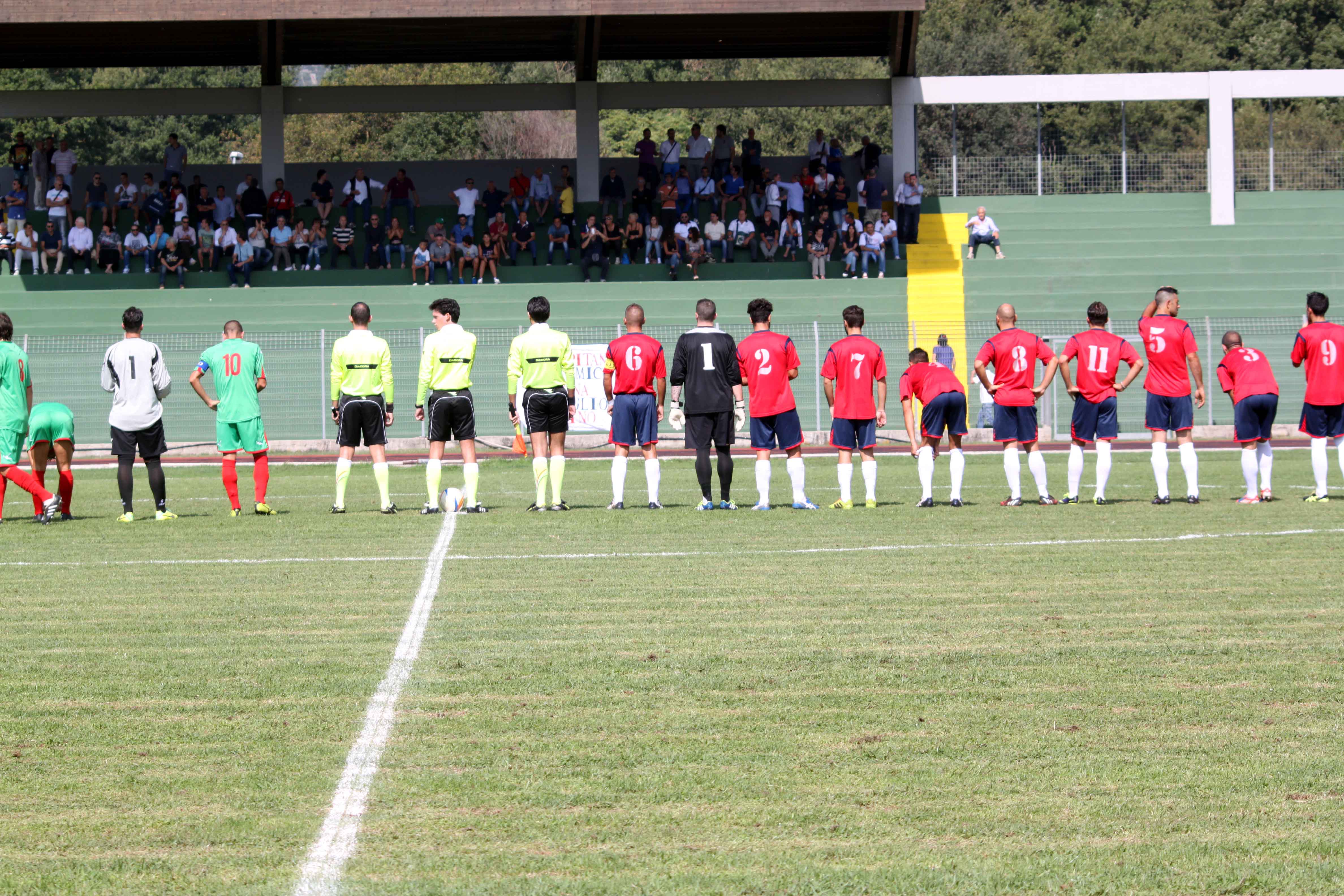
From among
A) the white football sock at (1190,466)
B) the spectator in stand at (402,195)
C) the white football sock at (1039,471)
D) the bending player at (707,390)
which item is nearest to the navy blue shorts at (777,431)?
the bending player at (707,390)

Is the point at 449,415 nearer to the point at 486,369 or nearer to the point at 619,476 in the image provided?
the point at 619,476

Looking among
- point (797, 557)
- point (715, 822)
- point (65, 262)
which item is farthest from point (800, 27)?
point (715, 822)

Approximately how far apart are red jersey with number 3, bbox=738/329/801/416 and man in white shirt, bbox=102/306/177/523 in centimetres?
562

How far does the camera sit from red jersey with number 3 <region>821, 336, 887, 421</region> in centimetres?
1430

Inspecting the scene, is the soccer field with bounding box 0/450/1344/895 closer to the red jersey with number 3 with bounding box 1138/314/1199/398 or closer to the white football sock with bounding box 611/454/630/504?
the white football sock with bounding box 611/454/630/504

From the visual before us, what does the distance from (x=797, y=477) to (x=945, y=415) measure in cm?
172

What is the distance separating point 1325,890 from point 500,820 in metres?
2.37

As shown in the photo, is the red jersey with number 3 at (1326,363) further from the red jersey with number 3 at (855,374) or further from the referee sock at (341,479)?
the referee sock at (341,479)

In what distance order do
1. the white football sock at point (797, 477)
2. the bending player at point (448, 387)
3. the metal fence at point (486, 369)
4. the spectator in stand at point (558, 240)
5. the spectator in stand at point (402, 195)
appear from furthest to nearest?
the spectator in stand at point (402, 195), the spectator in stand at point (558, 240), the metal fence at point (486, 369), the white football sock at point (797, 477), the bending player at point (448, 387)

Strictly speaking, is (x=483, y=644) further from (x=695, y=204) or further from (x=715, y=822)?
(x=695, y=204)

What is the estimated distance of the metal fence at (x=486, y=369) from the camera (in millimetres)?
27953

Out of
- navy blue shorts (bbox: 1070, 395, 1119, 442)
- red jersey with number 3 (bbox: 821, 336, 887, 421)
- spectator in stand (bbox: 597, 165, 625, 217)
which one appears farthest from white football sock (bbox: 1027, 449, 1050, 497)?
spectator in stand (bbox: 597, 165, 625, 217)

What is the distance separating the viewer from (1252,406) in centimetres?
1457

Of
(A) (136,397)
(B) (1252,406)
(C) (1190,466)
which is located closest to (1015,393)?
(C) (1190,466)
